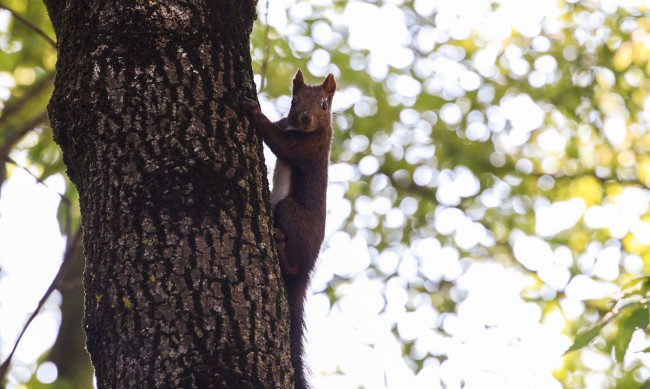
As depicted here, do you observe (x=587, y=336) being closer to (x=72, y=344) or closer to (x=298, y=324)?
(x=298, y=324)

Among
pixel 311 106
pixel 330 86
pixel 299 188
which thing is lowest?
pixel 299 188

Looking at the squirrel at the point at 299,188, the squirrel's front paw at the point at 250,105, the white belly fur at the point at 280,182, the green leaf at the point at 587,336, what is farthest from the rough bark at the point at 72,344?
the green leaf at the point at 587,336

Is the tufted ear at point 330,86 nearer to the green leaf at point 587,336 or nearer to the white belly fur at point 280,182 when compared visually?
the white belly fur at point 280,182

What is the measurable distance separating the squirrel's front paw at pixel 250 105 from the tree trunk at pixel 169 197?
0.04m

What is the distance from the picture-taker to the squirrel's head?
160 inches

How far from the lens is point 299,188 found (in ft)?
12.4

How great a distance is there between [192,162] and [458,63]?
6203mm

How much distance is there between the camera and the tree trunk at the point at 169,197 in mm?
1992

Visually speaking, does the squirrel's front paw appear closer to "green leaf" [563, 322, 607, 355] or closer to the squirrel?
the squirrel

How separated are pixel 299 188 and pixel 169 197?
1643mm

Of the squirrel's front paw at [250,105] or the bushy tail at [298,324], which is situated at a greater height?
the squirrel's front paw at [250,105]

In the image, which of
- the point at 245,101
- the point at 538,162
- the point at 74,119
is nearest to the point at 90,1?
the point at 74,119

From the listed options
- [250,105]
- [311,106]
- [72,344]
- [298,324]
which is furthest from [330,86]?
[72,344]

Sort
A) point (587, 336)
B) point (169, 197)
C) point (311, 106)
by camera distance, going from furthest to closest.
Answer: point (311, 106)
point (587, 336)
point (169, 197)
